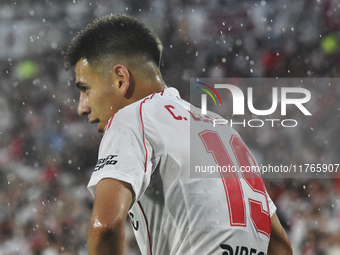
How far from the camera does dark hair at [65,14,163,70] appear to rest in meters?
1.84

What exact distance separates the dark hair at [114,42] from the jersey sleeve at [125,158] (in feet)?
2.02

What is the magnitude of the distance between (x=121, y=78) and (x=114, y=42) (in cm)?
25

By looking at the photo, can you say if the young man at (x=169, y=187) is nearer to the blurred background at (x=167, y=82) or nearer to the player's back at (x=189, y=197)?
the player's back at (x=189, y=197)

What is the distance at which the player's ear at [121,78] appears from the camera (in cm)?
168

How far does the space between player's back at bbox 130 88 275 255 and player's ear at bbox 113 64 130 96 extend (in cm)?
24

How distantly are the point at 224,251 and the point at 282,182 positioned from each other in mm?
3943

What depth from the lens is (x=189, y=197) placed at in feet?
4.43

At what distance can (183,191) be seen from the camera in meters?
1.35

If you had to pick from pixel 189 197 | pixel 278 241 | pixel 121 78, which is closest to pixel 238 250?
pixel 189 197

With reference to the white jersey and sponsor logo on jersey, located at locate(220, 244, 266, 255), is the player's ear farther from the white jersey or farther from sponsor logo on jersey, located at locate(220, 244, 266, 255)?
sponsor logo on jersey, located at locate(220, 244, 266, 255)

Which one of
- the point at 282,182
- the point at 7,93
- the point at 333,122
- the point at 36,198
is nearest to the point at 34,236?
the point at 36,198

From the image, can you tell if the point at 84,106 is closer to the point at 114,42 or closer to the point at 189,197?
the point at 114,42

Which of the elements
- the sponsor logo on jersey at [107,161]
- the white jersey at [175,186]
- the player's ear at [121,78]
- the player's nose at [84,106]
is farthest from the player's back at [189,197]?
the player's nose at [84,106]

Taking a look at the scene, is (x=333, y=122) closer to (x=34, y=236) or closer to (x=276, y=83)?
(x=276, y=83)
